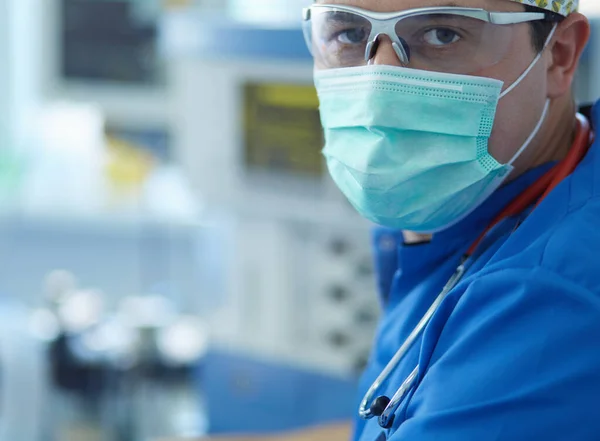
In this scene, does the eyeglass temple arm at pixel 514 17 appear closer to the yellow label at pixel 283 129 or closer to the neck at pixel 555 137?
the neck at pixel 555 137

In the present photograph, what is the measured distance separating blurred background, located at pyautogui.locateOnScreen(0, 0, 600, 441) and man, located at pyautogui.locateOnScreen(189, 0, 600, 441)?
10.9 inches

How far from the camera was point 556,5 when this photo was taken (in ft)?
2.81

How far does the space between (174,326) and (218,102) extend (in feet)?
2.79

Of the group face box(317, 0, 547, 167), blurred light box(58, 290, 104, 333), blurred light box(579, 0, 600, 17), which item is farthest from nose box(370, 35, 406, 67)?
blurred light box(58, 290, 104, 333)

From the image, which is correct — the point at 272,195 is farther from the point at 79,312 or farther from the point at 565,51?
the point at 565,51

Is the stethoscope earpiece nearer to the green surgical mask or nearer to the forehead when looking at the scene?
the green surgical mask

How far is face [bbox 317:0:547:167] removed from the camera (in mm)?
840

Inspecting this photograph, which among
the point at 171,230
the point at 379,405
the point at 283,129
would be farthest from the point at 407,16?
the point at 171,230

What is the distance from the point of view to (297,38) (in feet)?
4.99

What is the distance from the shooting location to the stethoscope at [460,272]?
82cm

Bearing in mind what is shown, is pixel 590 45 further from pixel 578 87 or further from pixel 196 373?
pixel 196 373

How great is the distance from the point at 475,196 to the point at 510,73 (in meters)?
0.13

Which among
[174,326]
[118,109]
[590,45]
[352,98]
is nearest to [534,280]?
[352,98]

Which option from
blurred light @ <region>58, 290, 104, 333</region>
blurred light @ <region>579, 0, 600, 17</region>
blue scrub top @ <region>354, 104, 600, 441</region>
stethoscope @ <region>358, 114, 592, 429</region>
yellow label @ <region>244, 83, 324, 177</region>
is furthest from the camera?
blurred light @ <region>58, 290, 104, 333</region>
